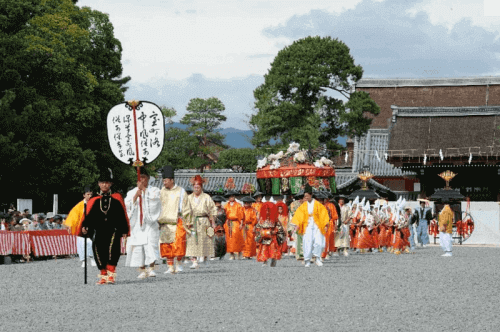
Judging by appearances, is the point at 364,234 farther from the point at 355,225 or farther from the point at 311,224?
the point at 311,224

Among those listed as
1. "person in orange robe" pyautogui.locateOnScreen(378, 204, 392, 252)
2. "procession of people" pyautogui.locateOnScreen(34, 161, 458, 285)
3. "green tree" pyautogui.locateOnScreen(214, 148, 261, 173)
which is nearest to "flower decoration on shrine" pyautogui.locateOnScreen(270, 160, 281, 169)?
"procession of people" pyautogui.locateOnScreen(34, 161, 458, 285)

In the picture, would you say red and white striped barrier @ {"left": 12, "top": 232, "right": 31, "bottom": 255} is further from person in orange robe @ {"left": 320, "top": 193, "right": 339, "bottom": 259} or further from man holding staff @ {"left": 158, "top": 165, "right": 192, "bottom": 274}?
person in orange robe @ {"left": 320, "top": 193, "right": 339, "bottom": 259}

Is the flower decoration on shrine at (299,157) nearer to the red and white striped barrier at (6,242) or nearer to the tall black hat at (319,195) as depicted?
the tall black hat at (319,195)

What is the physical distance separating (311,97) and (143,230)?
95.3 feet

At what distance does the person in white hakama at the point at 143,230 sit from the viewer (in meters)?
13.9

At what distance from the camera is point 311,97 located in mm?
42281

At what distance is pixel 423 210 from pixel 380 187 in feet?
48.2

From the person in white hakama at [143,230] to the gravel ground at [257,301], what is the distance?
34cm

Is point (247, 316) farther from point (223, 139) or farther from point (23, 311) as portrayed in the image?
point (223, 139)

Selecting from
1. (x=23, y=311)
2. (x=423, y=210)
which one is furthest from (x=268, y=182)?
(x=23, y=311)

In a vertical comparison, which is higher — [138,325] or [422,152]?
[422,152]

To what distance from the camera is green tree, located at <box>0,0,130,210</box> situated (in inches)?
1077

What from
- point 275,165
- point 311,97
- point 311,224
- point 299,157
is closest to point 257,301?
point 311,224

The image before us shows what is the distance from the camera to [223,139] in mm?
65188
